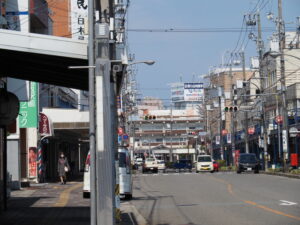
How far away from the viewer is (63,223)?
53.5ft

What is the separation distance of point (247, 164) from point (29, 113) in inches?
1031

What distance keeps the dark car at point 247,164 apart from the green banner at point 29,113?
25.3 meters

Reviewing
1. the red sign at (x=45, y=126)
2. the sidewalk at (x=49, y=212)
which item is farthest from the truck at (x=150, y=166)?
the sidewalk at (x=49, y=212)

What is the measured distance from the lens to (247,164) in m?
57.1

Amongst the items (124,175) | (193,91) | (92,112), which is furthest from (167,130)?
(92,112)

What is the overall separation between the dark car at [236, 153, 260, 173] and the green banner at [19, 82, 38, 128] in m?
25.3

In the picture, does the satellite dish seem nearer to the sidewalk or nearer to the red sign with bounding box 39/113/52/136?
the sidewalk

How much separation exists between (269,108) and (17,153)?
4659 cm

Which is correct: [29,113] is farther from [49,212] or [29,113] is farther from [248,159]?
[248,159]

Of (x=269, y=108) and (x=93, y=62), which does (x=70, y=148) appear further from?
(x=93, y=62)

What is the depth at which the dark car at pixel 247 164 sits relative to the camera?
187 feet

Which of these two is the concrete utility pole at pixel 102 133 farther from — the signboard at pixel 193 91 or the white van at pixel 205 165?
the signboard at pixel 193 91

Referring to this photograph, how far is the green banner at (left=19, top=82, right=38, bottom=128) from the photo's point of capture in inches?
1435

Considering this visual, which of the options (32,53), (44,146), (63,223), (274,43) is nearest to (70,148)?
(44,146)
